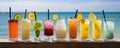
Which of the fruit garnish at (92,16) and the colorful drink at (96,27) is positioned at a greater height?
the fruit garnish at (92,16)

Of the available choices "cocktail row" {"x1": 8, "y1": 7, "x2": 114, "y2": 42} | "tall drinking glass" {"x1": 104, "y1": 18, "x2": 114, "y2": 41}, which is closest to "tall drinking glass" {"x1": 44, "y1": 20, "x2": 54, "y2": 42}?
"cocktail row" {"x1": 8, "y1": 7, "x2": 114, "y2": 42}

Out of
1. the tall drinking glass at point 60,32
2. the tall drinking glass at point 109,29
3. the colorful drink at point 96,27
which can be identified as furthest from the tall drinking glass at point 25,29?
the tall drinking glass at point 109,29

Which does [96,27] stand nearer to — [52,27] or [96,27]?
[96,27]

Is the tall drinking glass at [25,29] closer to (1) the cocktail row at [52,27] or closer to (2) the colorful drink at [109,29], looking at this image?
(1) the cocktail row at [52,27]

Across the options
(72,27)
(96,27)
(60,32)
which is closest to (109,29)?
(96,27)
